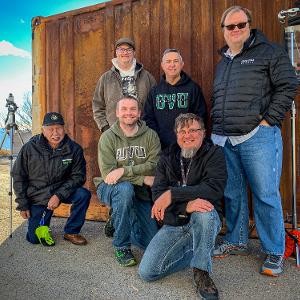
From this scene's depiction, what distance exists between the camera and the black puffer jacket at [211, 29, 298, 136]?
2889 mm

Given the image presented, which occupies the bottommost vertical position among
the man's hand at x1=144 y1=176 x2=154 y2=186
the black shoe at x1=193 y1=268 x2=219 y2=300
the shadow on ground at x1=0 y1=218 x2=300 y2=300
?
the shadow on ground at x1=0 y1=218 x2=300 y2=300

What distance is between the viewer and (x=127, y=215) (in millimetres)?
3205

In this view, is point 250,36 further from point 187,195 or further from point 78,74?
point 78,74

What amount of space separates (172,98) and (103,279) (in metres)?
1.84

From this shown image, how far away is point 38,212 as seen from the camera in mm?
3871

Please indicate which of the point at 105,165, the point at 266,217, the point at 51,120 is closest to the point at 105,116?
the point at 51,120

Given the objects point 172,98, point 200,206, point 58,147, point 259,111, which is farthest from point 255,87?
point 58,147

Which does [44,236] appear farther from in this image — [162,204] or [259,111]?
[259,111]

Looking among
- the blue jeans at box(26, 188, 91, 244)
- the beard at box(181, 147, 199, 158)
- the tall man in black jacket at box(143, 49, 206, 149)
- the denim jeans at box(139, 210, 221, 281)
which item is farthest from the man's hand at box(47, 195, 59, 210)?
the beard at box(181, 147, 199, 158)

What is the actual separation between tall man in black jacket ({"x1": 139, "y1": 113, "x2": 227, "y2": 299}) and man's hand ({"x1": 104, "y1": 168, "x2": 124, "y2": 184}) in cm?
46

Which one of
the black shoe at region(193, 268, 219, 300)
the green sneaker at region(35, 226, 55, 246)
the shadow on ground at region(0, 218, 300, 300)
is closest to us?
the black shoe at region(193, 268, 219, 300)

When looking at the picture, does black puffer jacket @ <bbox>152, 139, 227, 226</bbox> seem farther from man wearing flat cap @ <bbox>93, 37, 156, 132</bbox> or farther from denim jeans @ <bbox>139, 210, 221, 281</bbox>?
man wearing flat cap @ <bbox>93, 37, 156, 132</bbox>

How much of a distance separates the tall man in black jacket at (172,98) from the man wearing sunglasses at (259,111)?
472 mm

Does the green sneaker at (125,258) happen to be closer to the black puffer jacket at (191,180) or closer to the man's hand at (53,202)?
the black puffer jacket at (191,180)
